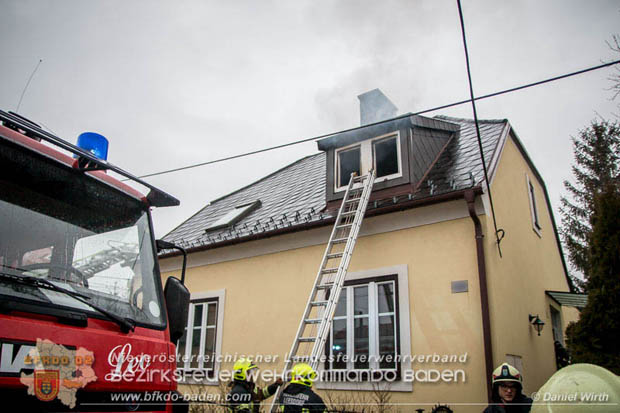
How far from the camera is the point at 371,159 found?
8.50 m

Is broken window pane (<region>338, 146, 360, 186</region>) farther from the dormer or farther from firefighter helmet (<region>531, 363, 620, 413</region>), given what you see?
firefighter helmet (<region>531, 363, 620, 413</region>)

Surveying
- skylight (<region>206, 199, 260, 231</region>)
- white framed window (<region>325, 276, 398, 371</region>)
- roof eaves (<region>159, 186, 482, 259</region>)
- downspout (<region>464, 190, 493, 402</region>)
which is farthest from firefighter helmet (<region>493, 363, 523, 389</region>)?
skylight (<region>206, 199, 260, 231</region>)

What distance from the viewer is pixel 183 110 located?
7.14 m

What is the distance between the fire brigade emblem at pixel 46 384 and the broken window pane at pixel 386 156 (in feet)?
21.8

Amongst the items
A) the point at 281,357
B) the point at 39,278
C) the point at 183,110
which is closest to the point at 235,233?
the point at 281,357

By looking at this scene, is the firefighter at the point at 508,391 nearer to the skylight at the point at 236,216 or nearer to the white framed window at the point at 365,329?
the white framed window at the point at 365,329

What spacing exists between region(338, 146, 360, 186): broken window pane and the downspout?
2469 millimetres

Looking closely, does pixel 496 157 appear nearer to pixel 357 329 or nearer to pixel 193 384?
pixel 357 329

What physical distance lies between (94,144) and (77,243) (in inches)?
34.7

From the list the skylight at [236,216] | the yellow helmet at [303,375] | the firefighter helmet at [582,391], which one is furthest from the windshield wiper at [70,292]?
the skylight at [236,216]

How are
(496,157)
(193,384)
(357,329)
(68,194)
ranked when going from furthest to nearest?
(193,384) → (496,157) → (357,329) → (68,194)

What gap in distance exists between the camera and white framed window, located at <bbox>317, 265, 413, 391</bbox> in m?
6.98

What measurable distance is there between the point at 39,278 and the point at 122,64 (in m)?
4.27

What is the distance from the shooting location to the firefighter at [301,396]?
15.8ft
